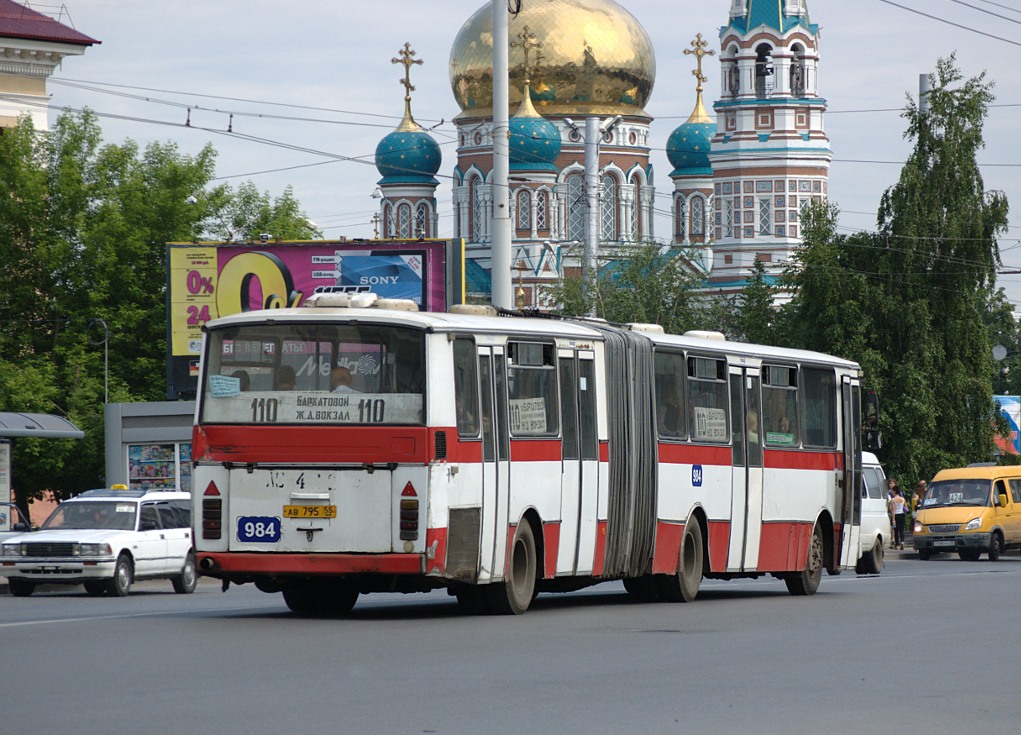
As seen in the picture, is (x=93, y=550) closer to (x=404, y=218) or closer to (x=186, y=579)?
(x=186, y=579)

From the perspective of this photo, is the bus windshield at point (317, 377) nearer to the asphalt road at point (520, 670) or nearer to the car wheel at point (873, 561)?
the asphalt road at point (520, 670)

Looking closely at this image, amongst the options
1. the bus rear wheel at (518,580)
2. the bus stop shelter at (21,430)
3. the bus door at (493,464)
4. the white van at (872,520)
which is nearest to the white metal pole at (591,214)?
the white van at (872,520)

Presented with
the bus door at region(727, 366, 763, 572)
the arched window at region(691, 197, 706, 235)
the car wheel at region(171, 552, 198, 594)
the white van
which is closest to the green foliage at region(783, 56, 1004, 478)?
the white van

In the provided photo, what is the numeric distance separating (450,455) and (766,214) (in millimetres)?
78065

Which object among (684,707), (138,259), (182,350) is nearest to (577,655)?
(684,707)

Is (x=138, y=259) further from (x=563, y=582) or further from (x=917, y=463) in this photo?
(x=563, y=582)

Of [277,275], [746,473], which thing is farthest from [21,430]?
[746,473]

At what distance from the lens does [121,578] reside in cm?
2558

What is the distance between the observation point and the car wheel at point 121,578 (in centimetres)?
2545

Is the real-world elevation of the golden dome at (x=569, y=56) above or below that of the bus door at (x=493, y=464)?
above

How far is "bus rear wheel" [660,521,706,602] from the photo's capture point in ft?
64.7

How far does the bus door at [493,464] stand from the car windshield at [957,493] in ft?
78.7

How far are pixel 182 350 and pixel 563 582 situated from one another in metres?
25.7

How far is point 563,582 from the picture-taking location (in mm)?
18422
